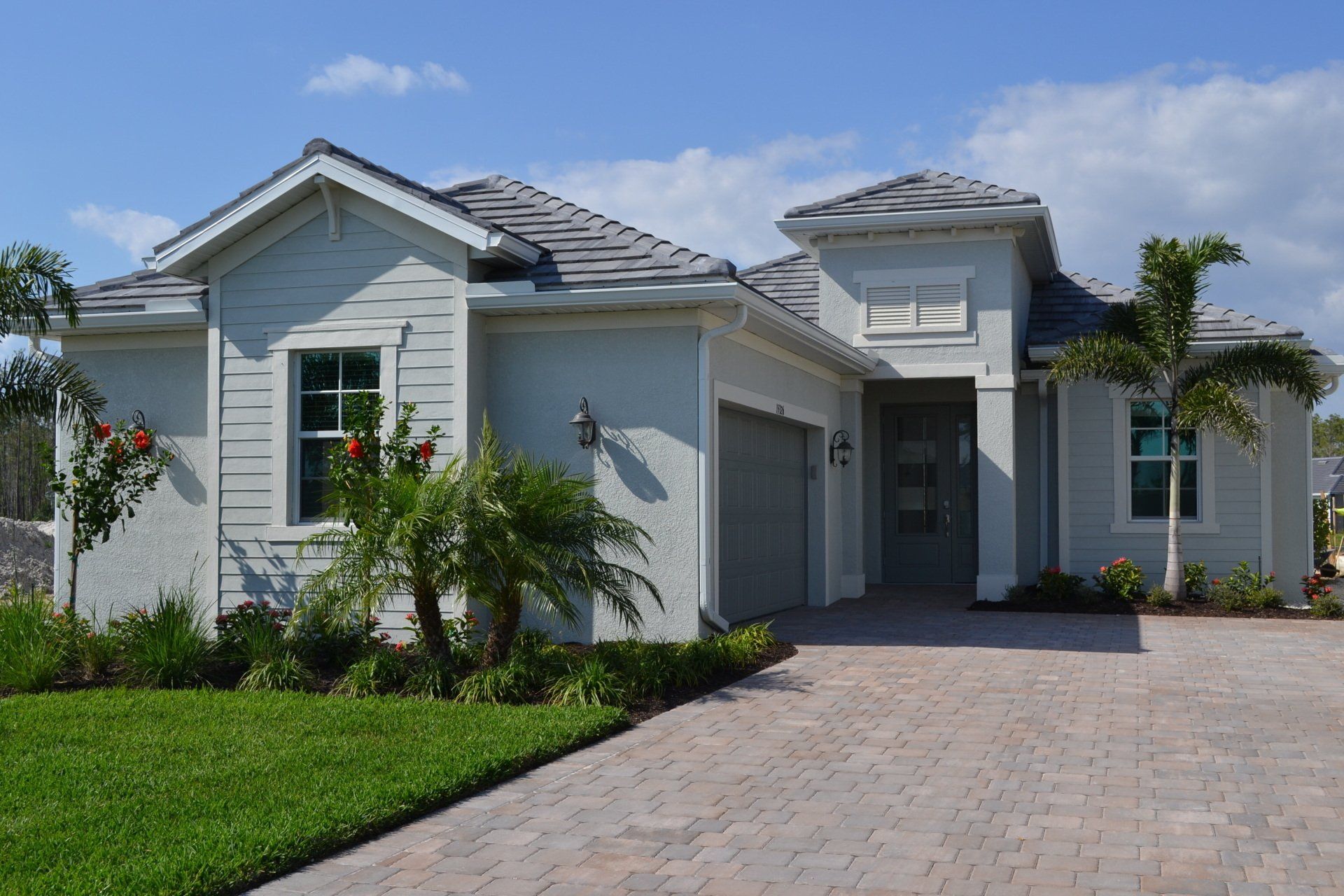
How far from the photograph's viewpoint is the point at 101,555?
12398 millimetres

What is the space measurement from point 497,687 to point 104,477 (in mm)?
5144

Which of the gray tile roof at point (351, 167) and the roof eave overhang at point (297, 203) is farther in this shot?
the gray tile roof at point (351, 167)

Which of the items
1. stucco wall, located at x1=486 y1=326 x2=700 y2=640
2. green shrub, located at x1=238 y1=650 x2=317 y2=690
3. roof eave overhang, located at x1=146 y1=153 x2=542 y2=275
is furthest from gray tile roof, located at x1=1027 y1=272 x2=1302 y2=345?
green shrub, located at x1=238 y1=650 x2=317 y2=690

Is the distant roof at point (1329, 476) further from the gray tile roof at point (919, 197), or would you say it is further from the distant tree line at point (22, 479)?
the distant tree line at point (22, 479)

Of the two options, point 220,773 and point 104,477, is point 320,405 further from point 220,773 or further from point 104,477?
point 220,773

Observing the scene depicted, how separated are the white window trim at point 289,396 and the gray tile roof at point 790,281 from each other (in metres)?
7.74

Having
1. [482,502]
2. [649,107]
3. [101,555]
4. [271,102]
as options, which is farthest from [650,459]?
[101,555]

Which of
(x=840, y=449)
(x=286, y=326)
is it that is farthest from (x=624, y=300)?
(x=840, y=449)

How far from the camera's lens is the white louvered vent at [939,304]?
16.2 metres

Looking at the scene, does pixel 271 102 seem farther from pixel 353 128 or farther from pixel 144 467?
pixel 144 467

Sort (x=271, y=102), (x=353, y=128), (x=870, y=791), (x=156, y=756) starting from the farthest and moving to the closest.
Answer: (x=353, y=128) → (x=271, y=102) → (x=156, y=756) → (x=870, y=791)

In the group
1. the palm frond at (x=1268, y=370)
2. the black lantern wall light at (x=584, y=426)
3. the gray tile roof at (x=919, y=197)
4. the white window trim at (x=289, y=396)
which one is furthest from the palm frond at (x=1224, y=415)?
the white window trim at (x=289, y=396)

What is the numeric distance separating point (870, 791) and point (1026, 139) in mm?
10899

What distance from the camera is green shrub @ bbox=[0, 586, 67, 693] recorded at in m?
9.03
